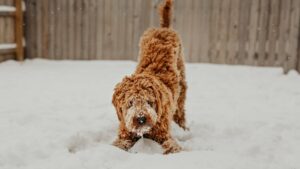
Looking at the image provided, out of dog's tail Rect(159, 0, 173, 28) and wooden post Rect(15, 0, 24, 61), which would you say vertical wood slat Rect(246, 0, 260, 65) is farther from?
wooden post Rect(15, 0, 24, 61)

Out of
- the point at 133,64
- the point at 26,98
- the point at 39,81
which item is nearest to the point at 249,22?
the point at 133,64

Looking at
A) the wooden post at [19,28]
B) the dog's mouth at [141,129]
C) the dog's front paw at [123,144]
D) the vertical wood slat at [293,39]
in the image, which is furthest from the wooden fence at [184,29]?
the dog's mouth at [141,129]

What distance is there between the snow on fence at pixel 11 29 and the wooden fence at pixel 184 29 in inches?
19.0

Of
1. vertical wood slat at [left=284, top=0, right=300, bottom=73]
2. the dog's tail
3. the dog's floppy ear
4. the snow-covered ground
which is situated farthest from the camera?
vertical wood slat at [left=284, top=0, right=300, bottom=73]

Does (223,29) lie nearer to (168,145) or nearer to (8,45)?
(8,45)

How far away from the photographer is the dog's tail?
498cm

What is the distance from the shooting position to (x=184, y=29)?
31.5 feet

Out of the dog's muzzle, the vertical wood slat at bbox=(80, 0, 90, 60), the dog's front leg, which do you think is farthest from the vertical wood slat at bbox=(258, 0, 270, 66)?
the dog's muzzle

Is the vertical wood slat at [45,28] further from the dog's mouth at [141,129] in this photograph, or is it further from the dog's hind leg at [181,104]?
the dog's mouth at [141,129]

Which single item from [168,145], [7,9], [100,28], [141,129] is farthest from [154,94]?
[7,9]

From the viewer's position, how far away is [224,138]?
15.0ft

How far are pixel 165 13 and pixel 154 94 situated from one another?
1.50 meters

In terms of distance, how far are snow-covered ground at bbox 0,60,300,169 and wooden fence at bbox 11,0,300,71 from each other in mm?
586

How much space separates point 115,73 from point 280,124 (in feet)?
15.1
